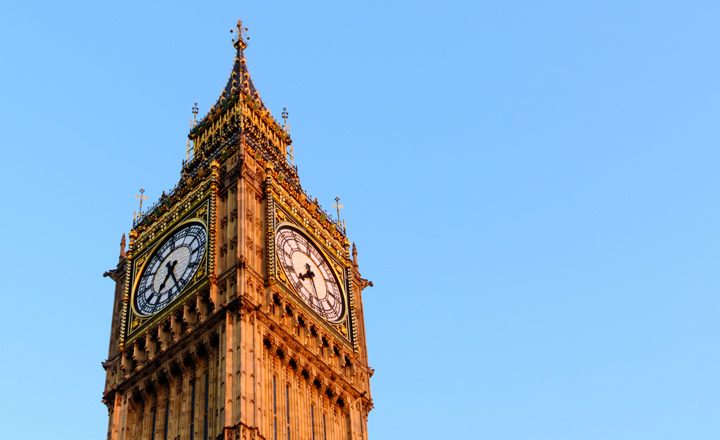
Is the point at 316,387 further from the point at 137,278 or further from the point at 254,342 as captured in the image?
the point at 137,278

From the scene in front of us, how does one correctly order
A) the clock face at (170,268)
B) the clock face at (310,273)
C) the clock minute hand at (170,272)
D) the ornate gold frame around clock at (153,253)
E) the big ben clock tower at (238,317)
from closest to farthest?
the big ben clock tower at (238,317), the ornate gold frame around clock at (153,253), the clock face at (170,268), the clock minute hand at (170,272), the clock face at (310,273)

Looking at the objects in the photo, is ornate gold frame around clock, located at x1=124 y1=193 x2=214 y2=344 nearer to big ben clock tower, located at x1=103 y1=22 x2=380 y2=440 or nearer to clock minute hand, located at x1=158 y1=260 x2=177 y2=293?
big ben clock tower, located at x1=103 y1=22 x2=380 y2=440

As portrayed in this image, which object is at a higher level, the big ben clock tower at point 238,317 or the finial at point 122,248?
the finial at point 122,248

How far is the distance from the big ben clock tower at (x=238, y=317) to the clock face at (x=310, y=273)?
0.08 meters

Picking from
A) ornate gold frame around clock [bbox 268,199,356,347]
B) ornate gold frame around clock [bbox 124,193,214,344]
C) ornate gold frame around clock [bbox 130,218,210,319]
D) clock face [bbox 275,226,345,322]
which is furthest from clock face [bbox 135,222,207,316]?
clock face [bbox 275,226,345,322]

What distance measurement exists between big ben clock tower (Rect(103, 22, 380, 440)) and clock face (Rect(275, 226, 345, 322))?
0.28ft

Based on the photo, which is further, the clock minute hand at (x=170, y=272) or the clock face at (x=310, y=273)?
the clock face at (x=310, y=273)

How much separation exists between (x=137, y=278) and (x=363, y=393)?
563 inches

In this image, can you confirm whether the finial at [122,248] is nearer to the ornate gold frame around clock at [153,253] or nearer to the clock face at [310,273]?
the ornate gold frame around clock at [153,253]

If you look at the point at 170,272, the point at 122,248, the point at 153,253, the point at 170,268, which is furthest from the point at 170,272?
the point at 122,248

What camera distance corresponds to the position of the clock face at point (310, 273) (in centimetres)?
6128

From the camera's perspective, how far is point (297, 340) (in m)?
57.4

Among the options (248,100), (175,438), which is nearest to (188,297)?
(175,438)

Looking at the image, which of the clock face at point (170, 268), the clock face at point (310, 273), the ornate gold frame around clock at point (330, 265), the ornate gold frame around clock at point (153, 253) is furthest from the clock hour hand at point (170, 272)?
the clock face at point (310, 273)
